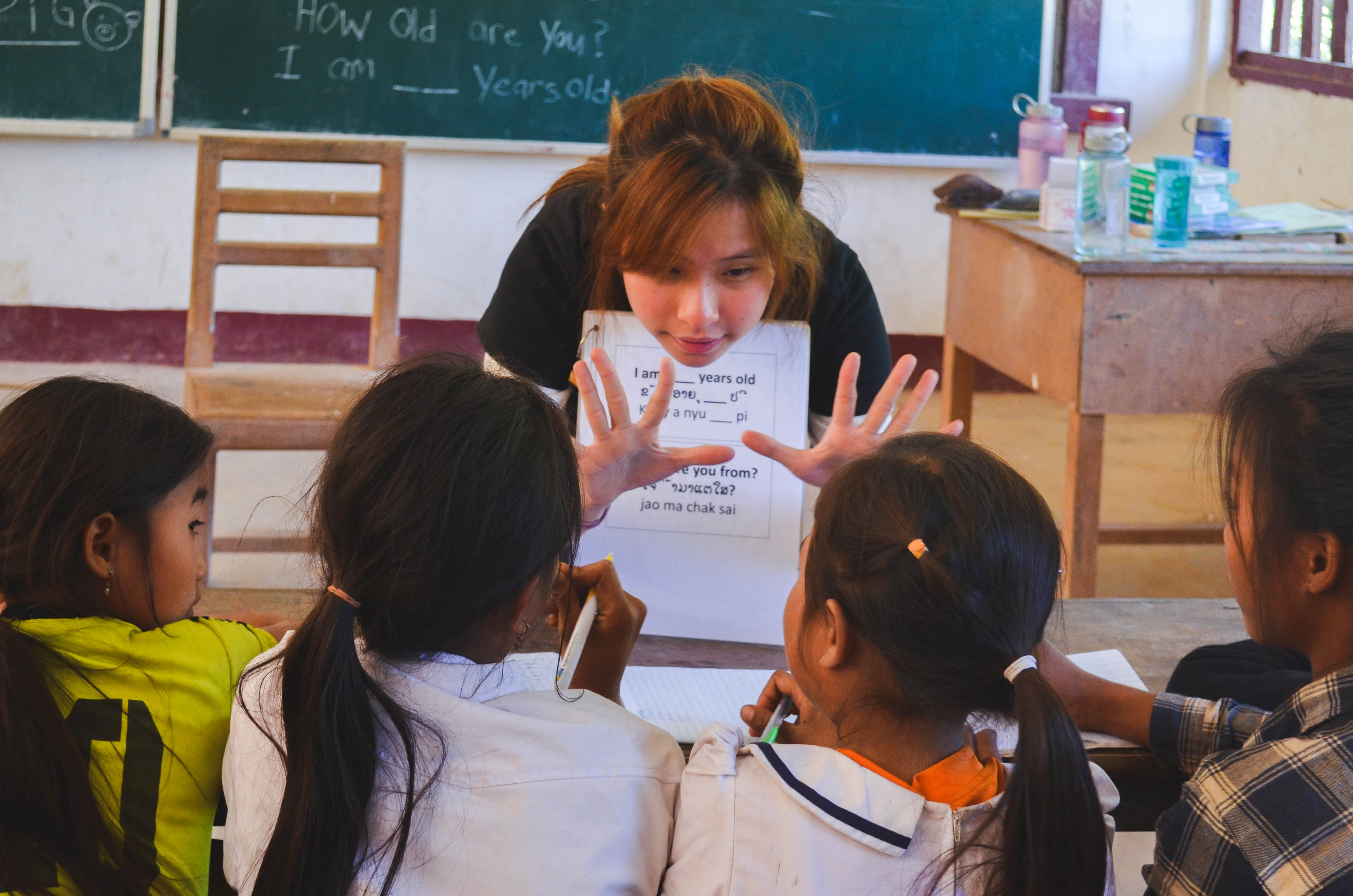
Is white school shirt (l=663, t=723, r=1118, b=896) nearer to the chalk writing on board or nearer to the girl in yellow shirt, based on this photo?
the girl in yellow shirt

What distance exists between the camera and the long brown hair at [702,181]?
4.17 feet

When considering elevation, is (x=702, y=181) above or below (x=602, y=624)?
above

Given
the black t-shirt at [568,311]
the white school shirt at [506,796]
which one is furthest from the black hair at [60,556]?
the black t-shirt at [568,311]

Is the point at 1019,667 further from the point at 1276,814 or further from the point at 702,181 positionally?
the point at 702,181

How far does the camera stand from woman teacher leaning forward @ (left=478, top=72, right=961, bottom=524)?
1.26 metres

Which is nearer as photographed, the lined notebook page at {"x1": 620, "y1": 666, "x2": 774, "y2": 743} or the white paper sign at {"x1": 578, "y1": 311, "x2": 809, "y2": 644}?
the lined notebook page at {"x1": 620, "y1": 666, "x2": 774, "y2": 743}

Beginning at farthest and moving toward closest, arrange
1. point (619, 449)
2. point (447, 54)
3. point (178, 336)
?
1. point (178, 336)
2. point (447, 54)
3. point (619, 449)

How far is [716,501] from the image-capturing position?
131 centimetres

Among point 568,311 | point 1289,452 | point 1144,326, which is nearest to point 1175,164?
point 1144,326

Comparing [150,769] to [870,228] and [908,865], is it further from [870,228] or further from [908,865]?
[870,228]

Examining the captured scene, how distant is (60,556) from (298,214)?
5.55ft

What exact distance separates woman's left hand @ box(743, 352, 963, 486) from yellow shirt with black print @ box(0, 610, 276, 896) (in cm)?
58

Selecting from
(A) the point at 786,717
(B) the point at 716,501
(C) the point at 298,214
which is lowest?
(A) the point at 786,717

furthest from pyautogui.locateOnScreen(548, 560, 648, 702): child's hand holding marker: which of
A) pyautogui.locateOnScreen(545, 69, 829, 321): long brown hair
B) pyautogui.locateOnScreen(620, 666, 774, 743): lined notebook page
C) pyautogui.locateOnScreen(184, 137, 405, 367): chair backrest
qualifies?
pyautogui.locateOnScreen(184, 137, 405, 367): chair backrest
